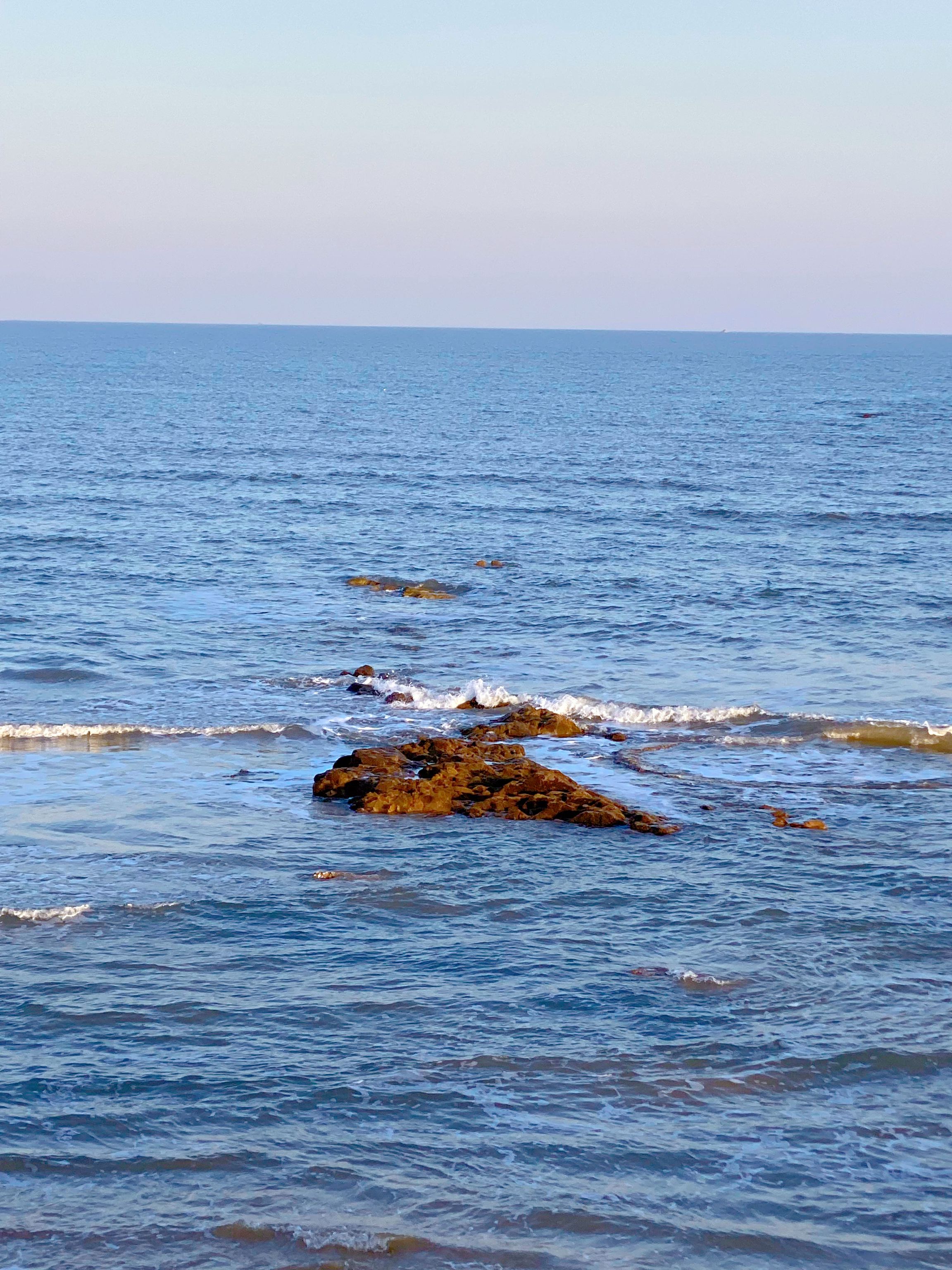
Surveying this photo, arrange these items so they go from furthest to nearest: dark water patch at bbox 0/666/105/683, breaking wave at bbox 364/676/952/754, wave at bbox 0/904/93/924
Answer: dark water patch at bbox 0/666/105/683 → breaking wave at bbox 364/676/952/754 → wave at bbox 0/904/93/924

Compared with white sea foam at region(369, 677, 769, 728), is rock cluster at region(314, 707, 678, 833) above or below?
below

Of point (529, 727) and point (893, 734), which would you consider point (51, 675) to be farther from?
point (893, 734)

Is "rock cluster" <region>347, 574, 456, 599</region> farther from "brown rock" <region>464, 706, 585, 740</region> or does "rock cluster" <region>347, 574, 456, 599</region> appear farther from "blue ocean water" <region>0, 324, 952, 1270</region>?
"brown rock" <region>464, 706, 585, 740</region>

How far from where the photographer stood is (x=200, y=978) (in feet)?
64.2

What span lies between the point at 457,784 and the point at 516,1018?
32.3 feet

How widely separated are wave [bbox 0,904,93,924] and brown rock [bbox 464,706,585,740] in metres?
11.9

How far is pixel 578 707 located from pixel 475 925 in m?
13.8

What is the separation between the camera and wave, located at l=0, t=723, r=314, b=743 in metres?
32.1

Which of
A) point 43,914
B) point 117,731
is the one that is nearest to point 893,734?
point 117,731

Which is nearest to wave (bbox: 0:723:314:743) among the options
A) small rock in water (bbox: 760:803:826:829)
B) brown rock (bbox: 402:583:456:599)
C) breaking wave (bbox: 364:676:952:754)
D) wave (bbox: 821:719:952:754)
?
breaking wave (bbox: 364:676:952:754)

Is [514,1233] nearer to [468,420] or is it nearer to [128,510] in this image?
[128,510]

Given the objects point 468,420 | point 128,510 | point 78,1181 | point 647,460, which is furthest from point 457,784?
point 468,420

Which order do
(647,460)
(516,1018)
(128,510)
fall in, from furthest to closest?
(647,460), (128,510), (516,1018)

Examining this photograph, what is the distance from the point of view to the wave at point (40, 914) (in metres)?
21.4
